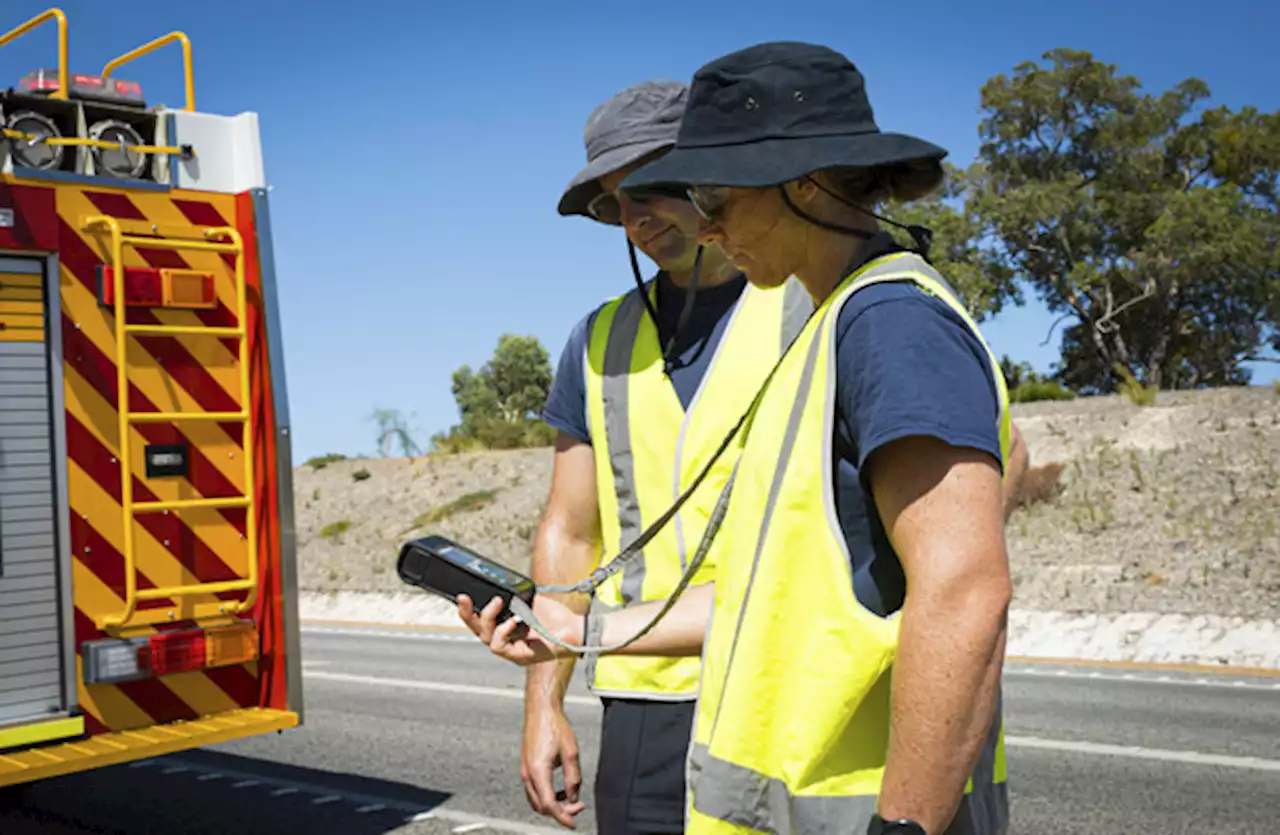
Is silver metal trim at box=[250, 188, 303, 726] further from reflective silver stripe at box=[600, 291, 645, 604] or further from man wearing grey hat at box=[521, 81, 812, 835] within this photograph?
reflective silver stripe at box=[600, 291, 645, 604]

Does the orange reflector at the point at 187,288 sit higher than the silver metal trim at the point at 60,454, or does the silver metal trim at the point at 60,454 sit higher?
the orange reflector at the point at 187,288

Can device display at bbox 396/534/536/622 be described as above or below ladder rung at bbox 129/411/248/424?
below

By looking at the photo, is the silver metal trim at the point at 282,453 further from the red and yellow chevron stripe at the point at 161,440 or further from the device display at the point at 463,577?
the device display at the point at 463,577

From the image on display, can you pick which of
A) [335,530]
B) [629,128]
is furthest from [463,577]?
[335,530]

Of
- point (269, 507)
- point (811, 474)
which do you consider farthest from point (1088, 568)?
point (811, 474)

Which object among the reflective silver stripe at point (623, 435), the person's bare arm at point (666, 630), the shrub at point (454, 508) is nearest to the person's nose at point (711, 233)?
the person's bare arm at point (666, 630)

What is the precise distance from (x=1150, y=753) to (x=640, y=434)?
627cm

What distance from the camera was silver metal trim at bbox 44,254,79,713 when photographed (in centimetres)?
594

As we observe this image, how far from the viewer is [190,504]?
6258 millimetres

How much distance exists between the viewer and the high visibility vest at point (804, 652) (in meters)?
1.95

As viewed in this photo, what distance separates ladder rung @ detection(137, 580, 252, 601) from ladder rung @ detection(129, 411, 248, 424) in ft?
2.24

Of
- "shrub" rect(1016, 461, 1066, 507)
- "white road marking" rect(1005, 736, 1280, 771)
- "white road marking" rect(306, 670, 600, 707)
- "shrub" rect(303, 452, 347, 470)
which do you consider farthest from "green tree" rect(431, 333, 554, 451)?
"white road marking" rect(1005, 736, 1280, 771)

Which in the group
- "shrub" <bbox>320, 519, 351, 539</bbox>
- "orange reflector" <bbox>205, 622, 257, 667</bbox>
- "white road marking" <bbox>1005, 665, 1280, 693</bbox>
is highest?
"shrub" <bbox>320, 519, 351, 539</bbox>

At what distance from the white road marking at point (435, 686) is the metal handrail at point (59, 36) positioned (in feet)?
20.5
